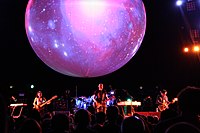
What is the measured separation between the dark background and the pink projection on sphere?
10245mm

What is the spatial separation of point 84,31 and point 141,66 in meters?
16.8

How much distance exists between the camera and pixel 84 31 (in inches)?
139

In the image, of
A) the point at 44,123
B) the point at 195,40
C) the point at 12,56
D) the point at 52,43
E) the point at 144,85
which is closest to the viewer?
the point at 52,43

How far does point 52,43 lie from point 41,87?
16.5 meters

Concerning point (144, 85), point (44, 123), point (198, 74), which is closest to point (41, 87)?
point (144, 85)

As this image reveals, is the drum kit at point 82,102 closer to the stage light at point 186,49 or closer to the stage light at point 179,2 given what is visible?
the stage light at point 186,49

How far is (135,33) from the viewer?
12.7ft

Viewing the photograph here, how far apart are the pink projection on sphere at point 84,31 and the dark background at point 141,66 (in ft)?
33.6

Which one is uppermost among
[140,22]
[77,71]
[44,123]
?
[140,22]

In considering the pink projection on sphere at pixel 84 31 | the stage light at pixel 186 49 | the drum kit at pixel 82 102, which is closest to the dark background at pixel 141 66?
the stage light at pixel 186 49

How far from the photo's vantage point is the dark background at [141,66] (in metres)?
15.8

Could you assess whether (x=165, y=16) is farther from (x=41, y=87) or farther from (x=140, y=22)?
(x=140, y=22)

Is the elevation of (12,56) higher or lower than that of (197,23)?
lower

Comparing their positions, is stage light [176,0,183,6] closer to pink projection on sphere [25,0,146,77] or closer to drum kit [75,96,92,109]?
drum kit [75,96,92,109]
